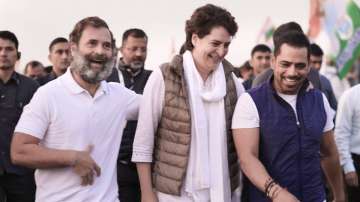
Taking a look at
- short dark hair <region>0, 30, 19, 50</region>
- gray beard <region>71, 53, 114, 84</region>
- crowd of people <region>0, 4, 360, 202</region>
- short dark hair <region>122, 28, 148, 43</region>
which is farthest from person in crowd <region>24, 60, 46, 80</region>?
gray beard <region>71, 53, 114, 84</region>

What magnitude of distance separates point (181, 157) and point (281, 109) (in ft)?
2.22

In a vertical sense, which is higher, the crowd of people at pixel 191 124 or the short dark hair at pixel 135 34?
the short dark hair at pixel 135 34

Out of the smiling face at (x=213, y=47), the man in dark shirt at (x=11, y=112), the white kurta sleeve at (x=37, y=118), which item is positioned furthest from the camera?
the man in dark shirt at (x=11, y=112)

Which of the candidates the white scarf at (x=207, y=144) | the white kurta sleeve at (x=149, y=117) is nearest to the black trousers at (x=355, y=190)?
the white scarf at (x=207, y=144)

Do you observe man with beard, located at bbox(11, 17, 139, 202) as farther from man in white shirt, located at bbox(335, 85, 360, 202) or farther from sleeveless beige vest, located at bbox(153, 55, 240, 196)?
man in white shirt, located at bbox(335, 85, 360, 202)

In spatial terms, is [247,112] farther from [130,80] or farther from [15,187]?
[15,187]

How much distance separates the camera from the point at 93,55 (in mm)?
4285

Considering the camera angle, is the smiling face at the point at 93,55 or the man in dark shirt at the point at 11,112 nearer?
the smiling face at the point at 93,55

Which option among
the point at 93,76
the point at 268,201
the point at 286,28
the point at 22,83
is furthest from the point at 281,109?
the point at 22,83

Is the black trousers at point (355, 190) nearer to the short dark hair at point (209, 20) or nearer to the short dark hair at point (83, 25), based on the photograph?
the short dark hair at point (209, 20)

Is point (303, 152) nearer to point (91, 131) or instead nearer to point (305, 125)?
point (305, 125)

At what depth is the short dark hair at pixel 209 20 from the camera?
451cm

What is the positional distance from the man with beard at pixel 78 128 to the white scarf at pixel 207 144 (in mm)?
452

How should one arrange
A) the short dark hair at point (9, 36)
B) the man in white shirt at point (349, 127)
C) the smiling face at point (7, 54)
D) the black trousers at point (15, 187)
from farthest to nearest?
the man in white shirt at point (349, 127), the short dark hair at point (9, 36), the smiling face at point (7, 54), the black trousers at point (15, 187)
